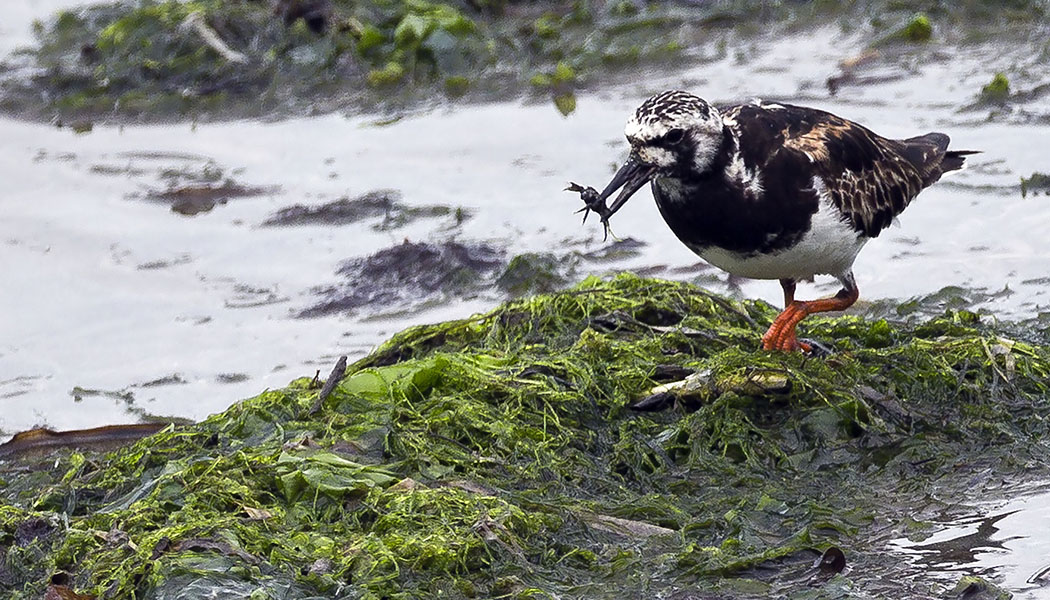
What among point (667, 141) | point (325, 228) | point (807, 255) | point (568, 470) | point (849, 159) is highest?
point (667, 141)

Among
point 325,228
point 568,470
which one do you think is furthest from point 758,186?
point 325,228

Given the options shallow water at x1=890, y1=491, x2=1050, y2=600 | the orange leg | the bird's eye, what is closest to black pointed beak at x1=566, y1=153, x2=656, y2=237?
the bird's eye

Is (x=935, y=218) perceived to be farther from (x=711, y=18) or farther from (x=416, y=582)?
(x=416, y=582)

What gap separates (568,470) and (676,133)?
1.13 metres

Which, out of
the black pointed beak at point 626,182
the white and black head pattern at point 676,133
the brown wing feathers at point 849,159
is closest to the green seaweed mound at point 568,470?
the brown wing feathers at point 849,159

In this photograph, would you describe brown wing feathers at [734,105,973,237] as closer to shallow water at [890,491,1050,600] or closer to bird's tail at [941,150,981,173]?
bird's tail at [941,150,981,173]

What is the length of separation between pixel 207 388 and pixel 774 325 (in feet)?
7.94

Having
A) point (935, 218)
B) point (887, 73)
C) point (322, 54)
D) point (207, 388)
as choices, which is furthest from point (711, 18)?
point (207, 388)

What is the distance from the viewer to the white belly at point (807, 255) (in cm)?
500

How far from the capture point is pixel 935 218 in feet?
23.8

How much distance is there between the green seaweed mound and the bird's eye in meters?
0.79

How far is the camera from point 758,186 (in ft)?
16.1

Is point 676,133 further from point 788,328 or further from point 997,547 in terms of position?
point 997,547

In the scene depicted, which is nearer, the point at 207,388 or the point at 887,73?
the point at 207,388
